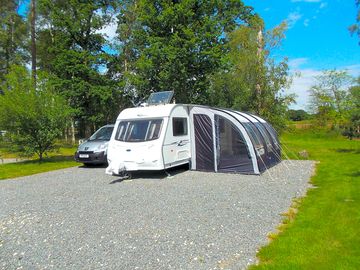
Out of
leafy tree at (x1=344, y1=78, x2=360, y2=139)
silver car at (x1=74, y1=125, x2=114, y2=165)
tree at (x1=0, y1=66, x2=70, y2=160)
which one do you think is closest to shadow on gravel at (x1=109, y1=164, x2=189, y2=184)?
silver car at (x1=74, y1=125, x2=114, y2=165)

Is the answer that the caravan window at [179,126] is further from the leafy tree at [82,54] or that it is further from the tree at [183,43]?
the leafy tree at [82,54]

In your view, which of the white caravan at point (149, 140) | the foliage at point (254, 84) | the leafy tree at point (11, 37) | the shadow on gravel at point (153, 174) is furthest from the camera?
the leafy tree at point (11, 37)

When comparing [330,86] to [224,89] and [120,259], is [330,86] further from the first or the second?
[120,259]

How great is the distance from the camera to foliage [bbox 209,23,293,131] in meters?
17.3

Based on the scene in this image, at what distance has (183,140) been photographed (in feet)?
33.2

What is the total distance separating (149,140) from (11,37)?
23.7 metres

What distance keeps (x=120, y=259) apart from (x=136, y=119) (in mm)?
6374

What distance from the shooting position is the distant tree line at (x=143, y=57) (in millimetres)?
17281

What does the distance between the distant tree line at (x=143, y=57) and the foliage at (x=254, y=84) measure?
2.2 inches

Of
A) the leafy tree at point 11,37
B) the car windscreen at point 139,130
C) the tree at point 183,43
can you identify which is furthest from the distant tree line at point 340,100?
the leafy tree at point 11,37

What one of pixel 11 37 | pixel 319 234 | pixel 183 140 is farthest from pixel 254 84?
pixel 11 37

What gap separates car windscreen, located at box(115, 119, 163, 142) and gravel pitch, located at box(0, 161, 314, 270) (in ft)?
4.30

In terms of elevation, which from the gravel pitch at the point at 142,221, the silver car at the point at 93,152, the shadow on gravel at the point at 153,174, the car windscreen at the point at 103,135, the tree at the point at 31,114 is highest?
the tree at the point at 31,114

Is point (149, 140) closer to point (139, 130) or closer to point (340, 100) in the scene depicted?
Result: point (139, 130)
